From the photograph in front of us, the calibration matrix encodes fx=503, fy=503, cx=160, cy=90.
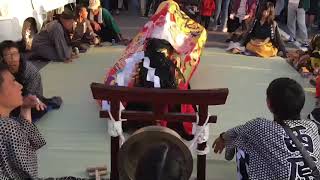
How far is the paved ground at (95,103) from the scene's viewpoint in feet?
10.7

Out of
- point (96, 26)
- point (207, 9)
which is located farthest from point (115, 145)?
point (207, 9)

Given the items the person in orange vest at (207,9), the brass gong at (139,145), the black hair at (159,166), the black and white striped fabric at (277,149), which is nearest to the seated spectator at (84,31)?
the person in orange vest at (207,9)

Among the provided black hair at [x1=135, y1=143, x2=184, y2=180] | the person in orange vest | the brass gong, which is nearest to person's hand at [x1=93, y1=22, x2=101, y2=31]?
the person in orange vest

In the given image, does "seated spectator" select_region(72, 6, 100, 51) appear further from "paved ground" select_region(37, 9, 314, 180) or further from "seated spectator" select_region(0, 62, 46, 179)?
"seated spectator" select_region(0, 62, 46, 179)

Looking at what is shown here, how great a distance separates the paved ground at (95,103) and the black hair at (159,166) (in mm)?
1655

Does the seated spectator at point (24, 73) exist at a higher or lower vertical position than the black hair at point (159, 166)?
Answer: lower

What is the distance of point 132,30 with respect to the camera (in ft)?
26.3

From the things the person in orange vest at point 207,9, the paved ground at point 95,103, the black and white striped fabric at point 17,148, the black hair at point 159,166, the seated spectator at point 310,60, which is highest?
the black hair at point 159,166

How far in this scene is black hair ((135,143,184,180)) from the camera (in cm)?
140

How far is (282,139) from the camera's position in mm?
2164

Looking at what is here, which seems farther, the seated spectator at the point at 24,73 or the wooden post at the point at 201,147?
the seated spectator at the point at 24,73

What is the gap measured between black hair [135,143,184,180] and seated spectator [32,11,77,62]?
14.2 feet

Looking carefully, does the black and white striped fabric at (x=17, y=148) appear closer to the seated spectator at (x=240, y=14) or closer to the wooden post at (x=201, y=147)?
the wooden post at (x=201, y=147)

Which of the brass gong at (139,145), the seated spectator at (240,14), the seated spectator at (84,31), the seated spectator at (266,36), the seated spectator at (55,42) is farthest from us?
the seated spectator at (240,14)
